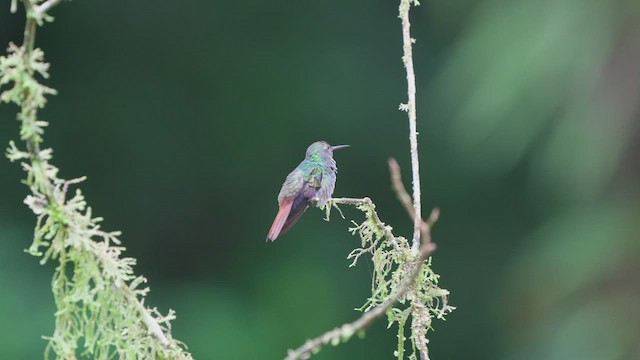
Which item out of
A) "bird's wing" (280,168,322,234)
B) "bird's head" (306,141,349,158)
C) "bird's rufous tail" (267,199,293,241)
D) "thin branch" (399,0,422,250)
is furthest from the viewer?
"bird's head" (306,141,349,158)

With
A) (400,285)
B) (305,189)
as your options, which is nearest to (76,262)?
(400,285)

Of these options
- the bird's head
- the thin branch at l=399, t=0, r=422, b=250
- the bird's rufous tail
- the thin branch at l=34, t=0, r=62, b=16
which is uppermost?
the bird's head

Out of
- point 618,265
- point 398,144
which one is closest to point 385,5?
point 398,144

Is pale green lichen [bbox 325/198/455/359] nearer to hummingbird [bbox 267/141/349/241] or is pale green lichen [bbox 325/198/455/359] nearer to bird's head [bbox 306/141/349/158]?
hummingbird [bbox 267/141/349/241]

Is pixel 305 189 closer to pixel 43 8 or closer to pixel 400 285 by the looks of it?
pixel 400 285

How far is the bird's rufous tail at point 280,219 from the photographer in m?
2.47

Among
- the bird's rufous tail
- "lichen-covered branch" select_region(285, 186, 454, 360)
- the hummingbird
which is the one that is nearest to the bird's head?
the hummingbird

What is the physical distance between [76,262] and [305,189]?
69.0 inches

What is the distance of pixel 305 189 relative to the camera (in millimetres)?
2779

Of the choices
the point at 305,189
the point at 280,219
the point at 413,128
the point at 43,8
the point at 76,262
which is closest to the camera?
the point at 43,8

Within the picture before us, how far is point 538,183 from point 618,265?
2.59 meters

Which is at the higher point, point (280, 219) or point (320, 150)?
point (320, 150)

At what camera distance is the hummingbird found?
2697 mm

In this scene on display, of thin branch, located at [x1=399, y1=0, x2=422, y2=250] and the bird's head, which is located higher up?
the bird's head
